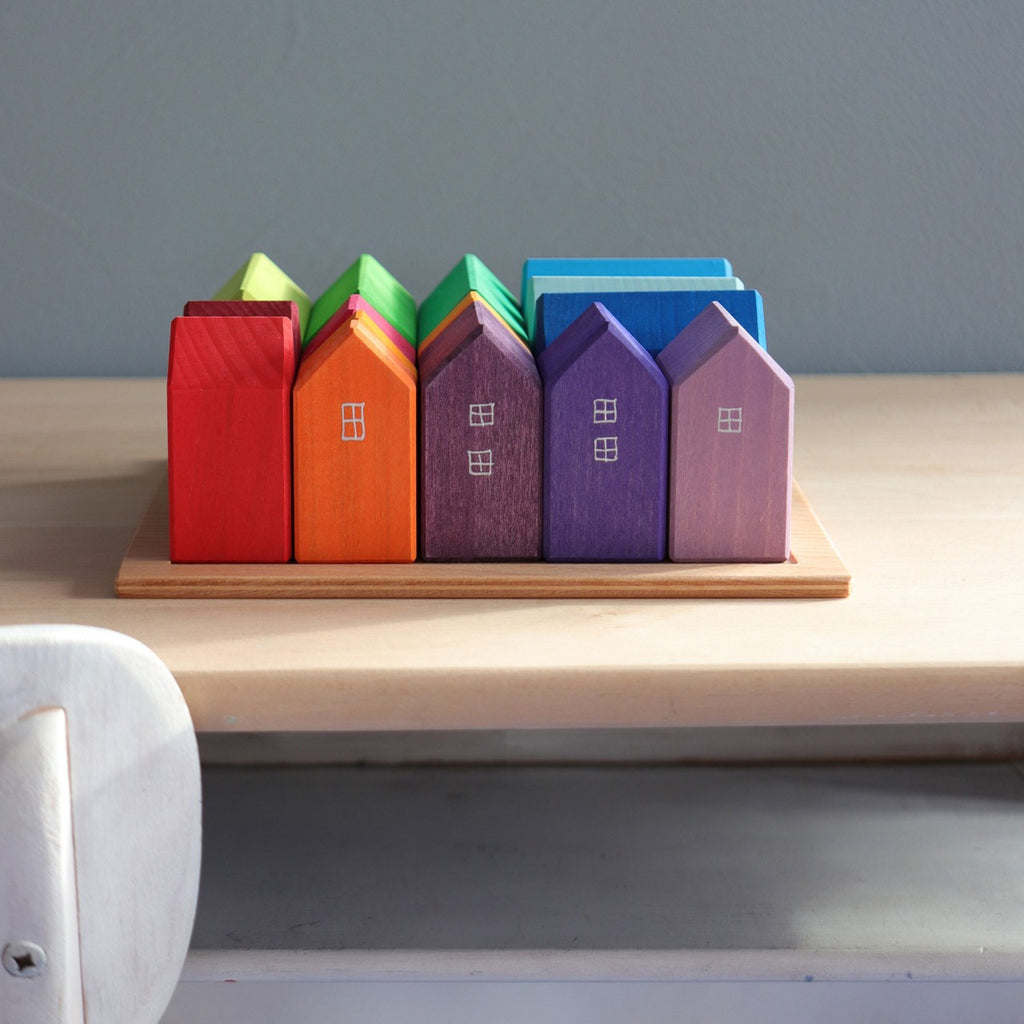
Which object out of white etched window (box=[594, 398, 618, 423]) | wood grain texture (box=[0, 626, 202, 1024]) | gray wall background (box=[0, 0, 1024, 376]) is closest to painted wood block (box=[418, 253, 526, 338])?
white etched window (box=[594, 398, 618, 423])

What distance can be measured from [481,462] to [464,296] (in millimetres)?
124

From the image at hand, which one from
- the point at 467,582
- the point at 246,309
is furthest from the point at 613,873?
the point at 246,309

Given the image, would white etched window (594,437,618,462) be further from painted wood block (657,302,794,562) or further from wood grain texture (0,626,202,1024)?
wood grain texture (0,626,202,1024)

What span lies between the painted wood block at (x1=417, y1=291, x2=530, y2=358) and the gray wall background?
1.88ft

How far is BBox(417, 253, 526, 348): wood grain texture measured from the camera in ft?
2.63

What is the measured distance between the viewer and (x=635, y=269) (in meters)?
0.88

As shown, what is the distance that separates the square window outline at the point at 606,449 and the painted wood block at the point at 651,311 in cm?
8

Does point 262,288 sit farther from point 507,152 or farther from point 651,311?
point 507,152

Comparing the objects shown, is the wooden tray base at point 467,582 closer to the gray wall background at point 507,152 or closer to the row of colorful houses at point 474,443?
the row of colorful houses at point 474,443

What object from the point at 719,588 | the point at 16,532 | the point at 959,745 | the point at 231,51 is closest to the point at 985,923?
the point at 959,745

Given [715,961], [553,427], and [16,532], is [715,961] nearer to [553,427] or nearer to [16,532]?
[553,427]

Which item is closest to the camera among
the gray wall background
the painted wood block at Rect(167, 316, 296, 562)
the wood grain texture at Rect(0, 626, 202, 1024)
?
the wood grain texture at Rect(0, 626, 202, 1024)

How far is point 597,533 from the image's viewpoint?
29.0 inches

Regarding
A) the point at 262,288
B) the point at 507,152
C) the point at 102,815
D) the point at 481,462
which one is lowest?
the point at 102,815
